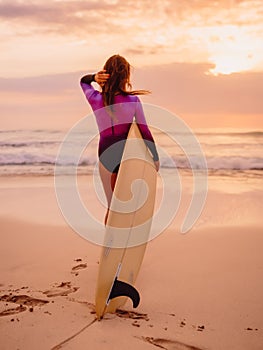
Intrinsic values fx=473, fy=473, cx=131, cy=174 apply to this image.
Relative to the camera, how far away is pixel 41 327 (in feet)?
9.28

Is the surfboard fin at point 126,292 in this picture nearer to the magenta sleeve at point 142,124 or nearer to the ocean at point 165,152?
the magenta sleeve at point 142,124

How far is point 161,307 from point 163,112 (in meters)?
18.9

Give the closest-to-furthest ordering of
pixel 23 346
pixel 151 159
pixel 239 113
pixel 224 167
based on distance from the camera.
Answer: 1. pixel 23 346
2. pixel 151 159
3. pixel 224 167
4. pixel 239 113

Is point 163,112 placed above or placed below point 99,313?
above

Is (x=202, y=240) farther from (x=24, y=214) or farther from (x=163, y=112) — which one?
(x=163, y=112)

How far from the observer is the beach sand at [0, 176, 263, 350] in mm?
2758

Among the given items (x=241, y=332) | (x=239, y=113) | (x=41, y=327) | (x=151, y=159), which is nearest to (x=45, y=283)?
(x=41, y=327)

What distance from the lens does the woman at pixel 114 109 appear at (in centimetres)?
349

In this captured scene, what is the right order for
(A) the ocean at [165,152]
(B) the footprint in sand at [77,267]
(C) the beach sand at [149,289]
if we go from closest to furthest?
(C) the beach sand at [149,289] → (B) the footprint in sand at [77,267] → (A) the ocean at [165,152]

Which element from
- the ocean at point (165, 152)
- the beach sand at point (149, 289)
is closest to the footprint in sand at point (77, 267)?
the beach sand at point (149, 289)

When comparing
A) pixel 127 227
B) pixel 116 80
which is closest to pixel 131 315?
pixel 127 227

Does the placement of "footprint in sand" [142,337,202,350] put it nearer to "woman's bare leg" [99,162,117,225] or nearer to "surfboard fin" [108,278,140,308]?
"surfboard fin" [108,278,140,308]

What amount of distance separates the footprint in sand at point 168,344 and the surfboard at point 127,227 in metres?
0.41

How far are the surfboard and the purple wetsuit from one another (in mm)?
61
